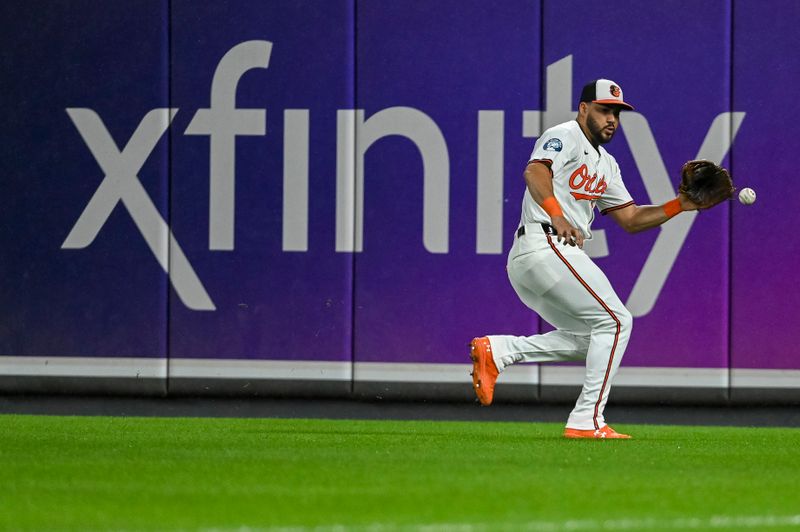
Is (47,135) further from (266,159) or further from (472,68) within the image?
(472,68)

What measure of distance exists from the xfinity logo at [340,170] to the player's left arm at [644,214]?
174 cm

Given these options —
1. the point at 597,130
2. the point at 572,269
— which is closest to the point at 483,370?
the point at 572,269

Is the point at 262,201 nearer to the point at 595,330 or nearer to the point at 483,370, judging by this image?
the point at 483,370

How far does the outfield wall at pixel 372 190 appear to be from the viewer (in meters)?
8.16

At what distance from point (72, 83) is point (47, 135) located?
0.36 m

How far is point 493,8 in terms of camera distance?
8266mm

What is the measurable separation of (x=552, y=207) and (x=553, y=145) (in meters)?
0.34

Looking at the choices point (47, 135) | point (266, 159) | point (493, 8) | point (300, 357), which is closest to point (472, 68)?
point (493, 8)

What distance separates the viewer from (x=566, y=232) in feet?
18.7

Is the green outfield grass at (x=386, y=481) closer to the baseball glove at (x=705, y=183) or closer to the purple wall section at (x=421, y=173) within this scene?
the baseball glove at (x=705, y=183)

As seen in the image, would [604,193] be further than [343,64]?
No

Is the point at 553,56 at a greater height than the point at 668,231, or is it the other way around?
the point at 553,56

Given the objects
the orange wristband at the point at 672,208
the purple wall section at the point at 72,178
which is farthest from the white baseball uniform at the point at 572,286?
the purple wall section at the point at 72,178

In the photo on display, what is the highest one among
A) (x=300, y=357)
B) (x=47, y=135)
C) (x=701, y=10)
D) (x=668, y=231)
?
(x=701, y=10)
